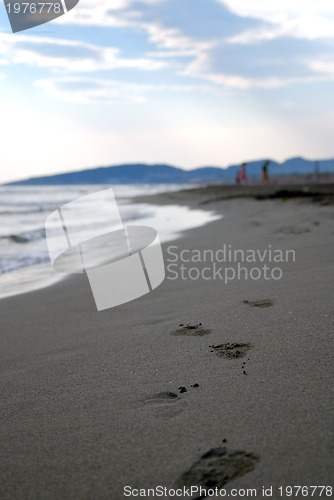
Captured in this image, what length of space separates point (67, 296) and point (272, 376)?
220cm

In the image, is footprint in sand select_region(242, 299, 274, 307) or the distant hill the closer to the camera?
footprint in sand select_region(242, 299, 274, 307)

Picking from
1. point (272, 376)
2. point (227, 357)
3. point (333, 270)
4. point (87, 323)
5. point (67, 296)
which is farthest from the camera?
point (67, 296)

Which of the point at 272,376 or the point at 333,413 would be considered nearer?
the point at 333,413

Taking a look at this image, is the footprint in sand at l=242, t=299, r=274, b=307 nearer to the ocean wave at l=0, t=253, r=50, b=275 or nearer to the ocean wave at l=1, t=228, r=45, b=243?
the ocean wave at l=0, t=253, r=50, b=275

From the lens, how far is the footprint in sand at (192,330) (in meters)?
2.29

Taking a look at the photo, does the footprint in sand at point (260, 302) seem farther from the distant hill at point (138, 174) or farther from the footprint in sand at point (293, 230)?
the distant hill at point (138, 174)

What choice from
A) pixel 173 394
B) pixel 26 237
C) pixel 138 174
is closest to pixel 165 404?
pixel 173 394

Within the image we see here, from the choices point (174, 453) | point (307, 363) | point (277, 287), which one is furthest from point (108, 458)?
point (277, 287)

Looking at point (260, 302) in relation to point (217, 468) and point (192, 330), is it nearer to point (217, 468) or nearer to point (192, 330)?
point (192, 330)

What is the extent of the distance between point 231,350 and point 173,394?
445mm

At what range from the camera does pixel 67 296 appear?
141 inches

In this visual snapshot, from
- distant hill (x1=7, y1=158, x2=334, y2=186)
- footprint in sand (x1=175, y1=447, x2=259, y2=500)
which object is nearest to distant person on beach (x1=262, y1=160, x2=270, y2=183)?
footprint in sand (x1=175, y1=447, x2=259, y2=500)

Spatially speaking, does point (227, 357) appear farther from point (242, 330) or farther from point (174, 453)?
point (174, 453)

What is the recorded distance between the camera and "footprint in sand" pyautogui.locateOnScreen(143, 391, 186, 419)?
5.00 ft
